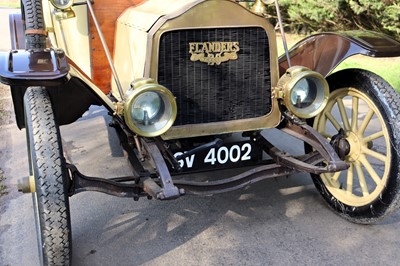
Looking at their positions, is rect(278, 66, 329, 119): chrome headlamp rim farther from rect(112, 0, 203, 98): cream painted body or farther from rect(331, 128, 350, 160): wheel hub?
rect(112, 0, 203, 98): cream painted body

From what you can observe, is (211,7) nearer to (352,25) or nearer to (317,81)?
(317,81)

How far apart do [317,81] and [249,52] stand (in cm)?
46

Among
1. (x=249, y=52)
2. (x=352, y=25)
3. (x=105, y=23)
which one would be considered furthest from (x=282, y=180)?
(x=352, y=25)

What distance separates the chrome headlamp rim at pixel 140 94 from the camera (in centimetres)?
228

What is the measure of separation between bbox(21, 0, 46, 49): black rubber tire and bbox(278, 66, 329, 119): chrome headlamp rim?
4.99 feet

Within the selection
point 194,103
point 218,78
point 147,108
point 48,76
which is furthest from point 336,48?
point 48,76

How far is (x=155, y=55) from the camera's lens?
8.35 ft

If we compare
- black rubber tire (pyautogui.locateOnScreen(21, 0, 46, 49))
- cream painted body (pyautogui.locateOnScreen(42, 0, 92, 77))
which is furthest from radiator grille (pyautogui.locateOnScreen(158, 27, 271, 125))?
cream painted body (pyautogui.locateOnScreen(42, 0, 92, 77))

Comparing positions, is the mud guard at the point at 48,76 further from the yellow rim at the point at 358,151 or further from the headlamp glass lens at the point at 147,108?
the yellow rim at the point at 358,151

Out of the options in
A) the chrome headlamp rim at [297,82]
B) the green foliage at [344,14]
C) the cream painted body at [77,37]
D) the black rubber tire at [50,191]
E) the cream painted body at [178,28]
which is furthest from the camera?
the green foliage at [344,14]

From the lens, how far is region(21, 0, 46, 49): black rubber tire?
A: 2.68 meters

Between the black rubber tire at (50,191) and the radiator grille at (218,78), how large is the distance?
2.42 ft

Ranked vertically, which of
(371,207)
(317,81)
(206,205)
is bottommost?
(206,205)

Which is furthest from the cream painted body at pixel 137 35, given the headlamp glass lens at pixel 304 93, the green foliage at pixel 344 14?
the green foliage at pixel 344 14
